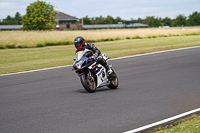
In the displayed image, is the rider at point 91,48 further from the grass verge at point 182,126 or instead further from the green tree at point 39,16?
the green tree at point 39,16

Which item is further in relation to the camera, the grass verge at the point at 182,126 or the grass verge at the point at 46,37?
the grass verge at the point at 46,37

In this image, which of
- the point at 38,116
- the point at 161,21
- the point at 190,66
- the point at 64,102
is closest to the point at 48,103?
the point at 64,102

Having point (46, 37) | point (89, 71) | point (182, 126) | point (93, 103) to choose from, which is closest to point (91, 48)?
point (89, 71)

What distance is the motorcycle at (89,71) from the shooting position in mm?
7746

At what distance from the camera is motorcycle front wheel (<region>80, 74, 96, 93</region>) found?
777 centimetres

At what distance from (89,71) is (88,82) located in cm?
31

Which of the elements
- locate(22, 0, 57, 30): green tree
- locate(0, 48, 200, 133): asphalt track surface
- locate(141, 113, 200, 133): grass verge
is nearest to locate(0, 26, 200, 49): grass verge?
locate(0, 48, 200, 133): asphalt track surface

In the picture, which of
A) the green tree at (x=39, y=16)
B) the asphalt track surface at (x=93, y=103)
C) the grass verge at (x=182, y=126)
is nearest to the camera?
the grass verge at (x=182, y=126)

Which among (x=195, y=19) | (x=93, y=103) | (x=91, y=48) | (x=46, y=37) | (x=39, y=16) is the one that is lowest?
(x=93, y=103)

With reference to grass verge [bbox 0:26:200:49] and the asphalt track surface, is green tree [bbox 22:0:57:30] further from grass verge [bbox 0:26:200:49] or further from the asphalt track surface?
the asphalt track surface

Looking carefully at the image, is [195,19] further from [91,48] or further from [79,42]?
[79,42]

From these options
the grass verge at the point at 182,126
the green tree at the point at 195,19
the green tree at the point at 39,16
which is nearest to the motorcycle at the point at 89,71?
the grass verge at the point at 182,126

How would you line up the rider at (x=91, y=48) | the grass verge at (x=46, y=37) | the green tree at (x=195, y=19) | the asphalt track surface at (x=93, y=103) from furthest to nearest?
1. the green tree at (x=195, y=19)
2. the grass verge at (x=46, y=37)
3. the rider at (x=91, y=48)
4. the asphalt track surface at (x=93, y=103)

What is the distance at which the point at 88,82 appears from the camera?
8.01 metres
